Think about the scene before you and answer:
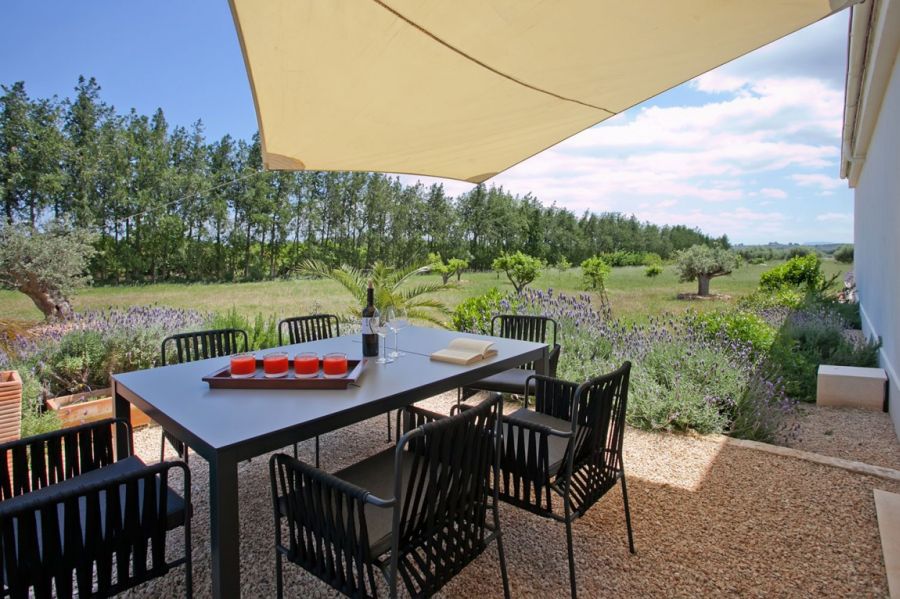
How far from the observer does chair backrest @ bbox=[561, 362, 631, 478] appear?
1.98 m

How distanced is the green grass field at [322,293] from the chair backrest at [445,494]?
473 cm

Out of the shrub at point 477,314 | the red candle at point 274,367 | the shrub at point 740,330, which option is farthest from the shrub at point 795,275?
the red candle at point 274,367

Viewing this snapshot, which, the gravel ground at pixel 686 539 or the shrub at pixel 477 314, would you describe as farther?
the shrub at pixel 477 314

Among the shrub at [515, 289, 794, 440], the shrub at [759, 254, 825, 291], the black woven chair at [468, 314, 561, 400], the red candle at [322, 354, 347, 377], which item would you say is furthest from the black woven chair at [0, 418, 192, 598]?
the shrub at [759, 254, 825, 291]

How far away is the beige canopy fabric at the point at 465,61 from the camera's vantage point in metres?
1.86

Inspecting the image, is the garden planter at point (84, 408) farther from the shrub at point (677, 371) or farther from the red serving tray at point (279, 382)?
the shrub at point (677, 371)

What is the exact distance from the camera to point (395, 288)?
6.60 meters

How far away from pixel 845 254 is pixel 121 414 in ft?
48.2

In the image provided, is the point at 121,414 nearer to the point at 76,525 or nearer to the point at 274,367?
the point at 274,367

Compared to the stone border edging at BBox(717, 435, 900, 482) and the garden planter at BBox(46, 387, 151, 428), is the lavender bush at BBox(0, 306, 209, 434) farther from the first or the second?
the stone border edging at BBox(717, 435, 900, 482)

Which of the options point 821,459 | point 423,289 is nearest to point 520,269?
point 423,289

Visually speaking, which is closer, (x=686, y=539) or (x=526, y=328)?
(x=686, y=539)

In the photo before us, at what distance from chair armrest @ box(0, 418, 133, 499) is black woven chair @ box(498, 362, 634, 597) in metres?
1.57

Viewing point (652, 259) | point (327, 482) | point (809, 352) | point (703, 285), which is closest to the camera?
point (327, 482)
